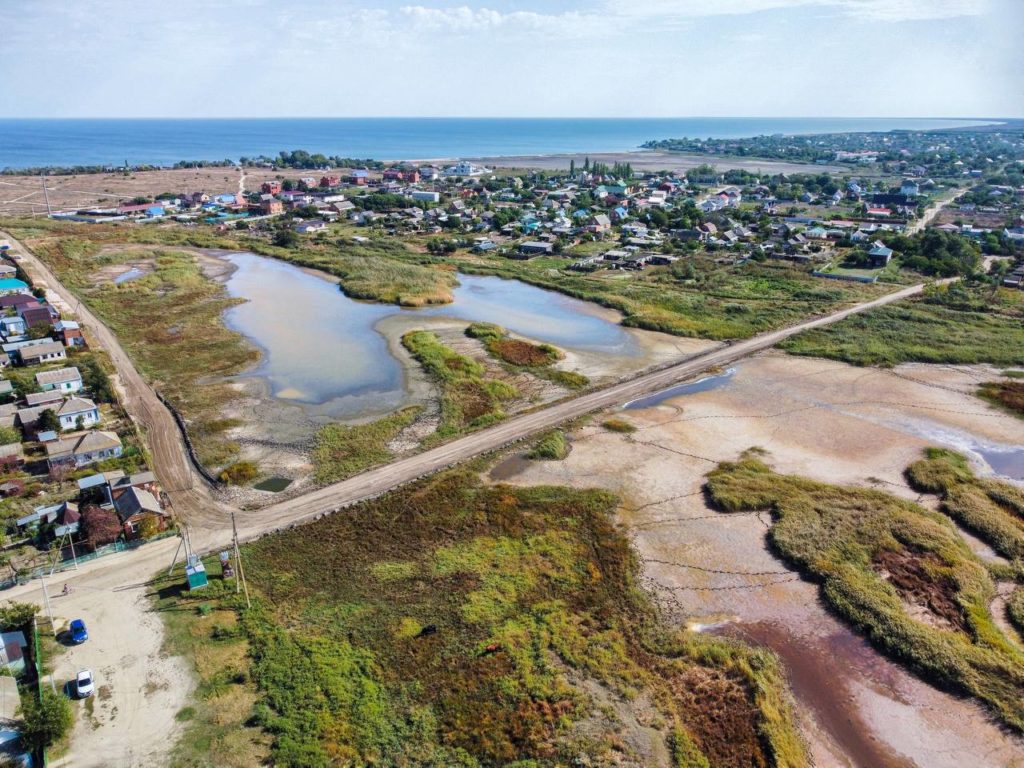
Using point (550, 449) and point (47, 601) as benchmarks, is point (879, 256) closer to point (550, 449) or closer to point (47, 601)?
point (550, 449)

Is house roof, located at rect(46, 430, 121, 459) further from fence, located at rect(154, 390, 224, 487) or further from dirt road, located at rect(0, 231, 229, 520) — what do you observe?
fence, located at rect(154, 390, 224, 487)

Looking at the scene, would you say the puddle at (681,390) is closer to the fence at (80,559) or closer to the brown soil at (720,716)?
the brown soil at (720,716)

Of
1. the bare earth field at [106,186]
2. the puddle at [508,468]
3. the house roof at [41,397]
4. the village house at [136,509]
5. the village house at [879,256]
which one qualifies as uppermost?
the bare earth field at [106,186]

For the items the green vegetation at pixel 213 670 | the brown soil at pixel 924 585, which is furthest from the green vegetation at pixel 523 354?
the green vegetation at pixel 213 670

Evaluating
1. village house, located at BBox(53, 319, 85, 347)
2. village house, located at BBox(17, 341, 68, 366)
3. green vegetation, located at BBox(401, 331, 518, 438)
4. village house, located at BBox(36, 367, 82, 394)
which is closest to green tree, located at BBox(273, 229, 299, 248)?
village house, located at BBox(53, 319, 85, 347)

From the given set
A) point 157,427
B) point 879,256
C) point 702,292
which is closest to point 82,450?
point 157,427

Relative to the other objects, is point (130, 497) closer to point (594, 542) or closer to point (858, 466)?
point (594, 542)
